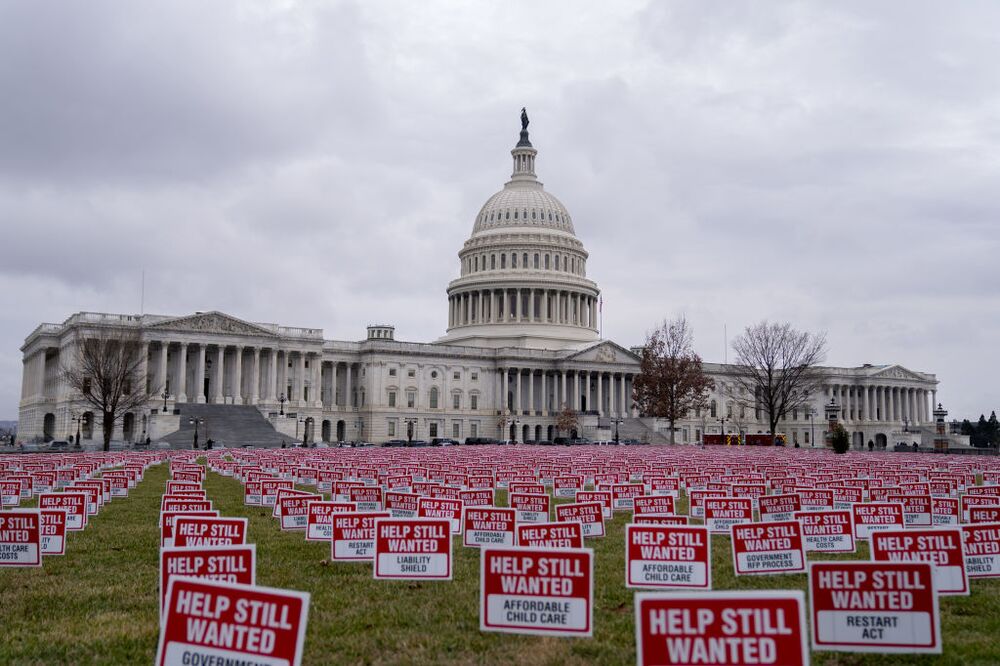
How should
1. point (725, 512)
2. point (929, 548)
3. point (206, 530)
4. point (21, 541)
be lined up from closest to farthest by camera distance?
point (929, 548)
point (206, 530)
point (21, 541)
point (725, 512)

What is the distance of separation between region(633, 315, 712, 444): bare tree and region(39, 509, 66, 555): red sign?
8389 centimetres

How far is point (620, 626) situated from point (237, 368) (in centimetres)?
9874

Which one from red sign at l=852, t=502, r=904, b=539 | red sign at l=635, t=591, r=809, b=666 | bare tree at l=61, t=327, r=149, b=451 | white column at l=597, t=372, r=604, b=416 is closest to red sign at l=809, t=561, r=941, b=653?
red sign at l=635, t=591, r=809, b=666

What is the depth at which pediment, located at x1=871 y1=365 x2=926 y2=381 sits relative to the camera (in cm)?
15100

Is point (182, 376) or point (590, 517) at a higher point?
point (182, 376)

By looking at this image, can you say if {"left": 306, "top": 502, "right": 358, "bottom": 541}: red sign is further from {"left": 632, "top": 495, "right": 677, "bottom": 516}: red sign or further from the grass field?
{"left": 632, "top": 495, "right": 677, "bottom": 516}: red sign

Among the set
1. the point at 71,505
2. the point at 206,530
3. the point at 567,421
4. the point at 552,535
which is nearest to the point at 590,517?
the point at 552,535

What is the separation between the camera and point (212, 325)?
339 ft

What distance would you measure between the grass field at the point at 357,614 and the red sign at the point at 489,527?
39 cm

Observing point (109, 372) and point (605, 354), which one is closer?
point (109, 372)

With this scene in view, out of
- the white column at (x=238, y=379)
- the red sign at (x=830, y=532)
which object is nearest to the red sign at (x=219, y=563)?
the red sign at (x=830, y=532)

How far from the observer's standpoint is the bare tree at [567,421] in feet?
380

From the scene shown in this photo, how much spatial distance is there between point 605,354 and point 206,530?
390ft

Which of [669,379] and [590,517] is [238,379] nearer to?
[669,379]
